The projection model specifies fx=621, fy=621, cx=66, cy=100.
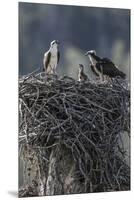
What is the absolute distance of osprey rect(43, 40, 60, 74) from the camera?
3725mm

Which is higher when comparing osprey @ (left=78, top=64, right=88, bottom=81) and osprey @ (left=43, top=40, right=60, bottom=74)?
osprey @ (left=43, top=40, right=60, bottom=74)

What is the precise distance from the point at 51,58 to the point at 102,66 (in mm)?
340

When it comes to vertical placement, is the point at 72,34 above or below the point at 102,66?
above

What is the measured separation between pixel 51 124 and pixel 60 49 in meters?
0.47

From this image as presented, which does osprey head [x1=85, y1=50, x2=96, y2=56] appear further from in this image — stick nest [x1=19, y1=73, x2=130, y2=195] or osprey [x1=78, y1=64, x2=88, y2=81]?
stick nest [x1=19, y1=73, x2=130, y2=195]

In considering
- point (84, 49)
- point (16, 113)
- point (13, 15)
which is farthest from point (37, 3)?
point (16, 113)

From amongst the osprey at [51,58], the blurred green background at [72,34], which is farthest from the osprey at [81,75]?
the osprey at [51,58]

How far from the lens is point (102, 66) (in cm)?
387

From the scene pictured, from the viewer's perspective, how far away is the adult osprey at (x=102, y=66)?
3854 mm

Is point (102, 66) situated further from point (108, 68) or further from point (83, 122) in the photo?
point (83, 122)

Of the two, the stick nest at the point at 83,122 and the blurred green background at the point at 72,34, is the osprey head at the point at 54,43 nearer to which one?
the blurred green background at the point at 72,34

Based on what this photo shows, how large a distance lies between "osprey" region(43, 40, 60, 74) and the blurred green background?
0.09ft

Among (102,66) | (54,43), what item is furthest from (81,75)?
(54,43)

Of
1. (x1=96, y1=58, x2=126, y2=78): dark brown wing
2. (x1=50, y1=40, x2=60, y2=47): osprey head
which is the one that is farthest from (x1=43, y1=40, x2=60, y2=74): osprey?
(x1=96, y1=58, x2=126, y2=78): dark brown wing
